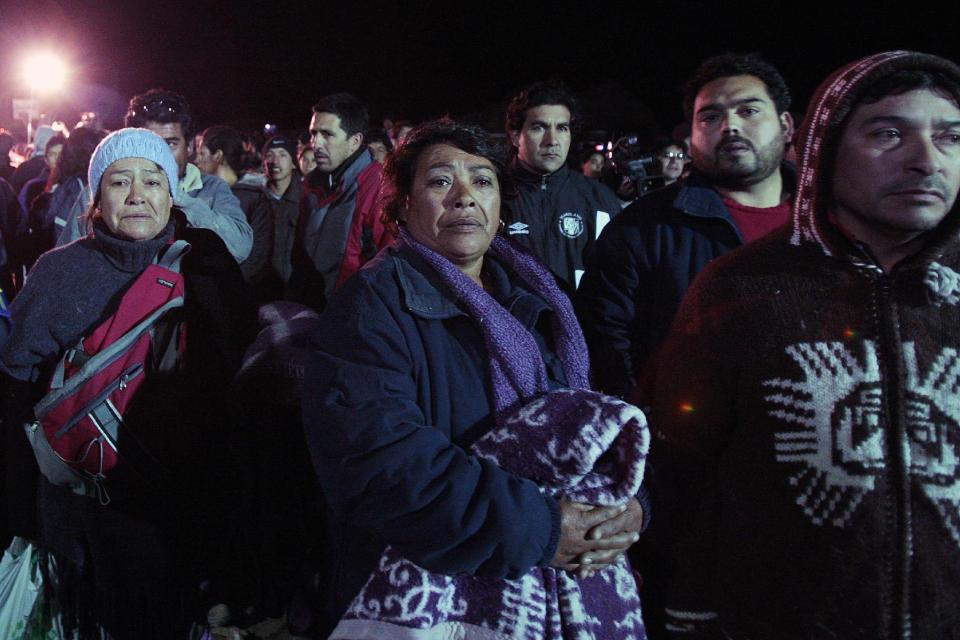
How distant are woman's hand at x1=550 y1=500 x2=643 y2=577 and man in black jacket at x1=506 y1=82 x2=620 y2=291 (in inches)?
85.5

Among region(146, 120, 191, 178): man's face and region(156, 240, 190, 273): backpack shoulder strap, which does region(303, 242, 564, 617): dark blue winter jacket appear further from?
region(146, 120, 191, 178): man's face

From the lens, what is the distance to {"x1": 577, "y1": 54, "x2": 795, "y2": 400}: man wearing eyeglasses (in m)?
2.45

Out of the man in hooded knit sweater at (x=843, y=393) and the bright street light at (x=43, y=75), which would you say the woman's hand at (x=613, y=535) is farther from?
the bright street light at (x=43, y=75)

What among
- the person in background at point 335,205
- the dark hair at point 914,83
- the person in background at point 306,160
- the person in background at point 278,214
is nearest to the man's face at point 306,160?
the person in background at point 306,160

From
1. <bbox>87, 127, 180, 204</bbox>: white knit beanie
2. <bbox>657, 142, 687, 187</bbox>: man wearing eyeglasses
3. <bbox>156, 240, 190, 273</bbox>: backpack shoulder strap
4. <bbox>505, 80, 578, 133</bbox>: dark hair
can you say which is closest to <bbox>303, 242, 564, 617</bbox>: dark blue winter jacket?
<bbox>156, 240, 190, 273</bbox>: backpack shoulder strap

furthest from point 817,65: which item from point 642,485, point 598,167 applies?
point 642,485

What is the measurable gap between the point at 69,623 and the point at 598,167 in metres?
5.65

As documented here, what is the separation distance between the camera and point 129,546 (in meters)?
2.48

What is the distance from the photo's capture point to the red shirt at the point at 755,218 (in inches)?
100

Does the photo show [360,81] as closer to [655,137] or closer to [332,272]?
[655,137]

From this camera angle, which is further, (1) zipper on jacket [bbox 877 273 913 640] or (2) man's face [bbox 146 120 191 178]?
(2) man's face [bbox 146 120 191 178]

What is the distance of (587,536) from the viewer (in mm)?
1588

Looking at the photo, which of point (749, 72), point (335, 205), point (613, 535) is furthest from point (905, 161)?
point (335, 205)

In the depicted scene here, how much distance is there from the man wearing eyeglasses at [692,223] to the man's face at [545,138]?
121cm
